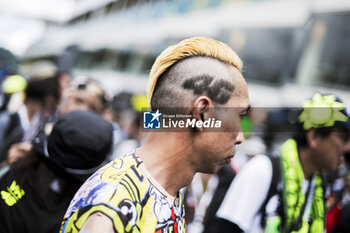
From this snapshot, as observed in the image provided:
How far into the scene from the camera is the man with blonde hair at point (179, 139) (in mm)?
1261

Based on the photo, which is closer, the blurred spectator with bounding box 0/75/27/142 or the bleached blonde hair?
the bleached blonde hair

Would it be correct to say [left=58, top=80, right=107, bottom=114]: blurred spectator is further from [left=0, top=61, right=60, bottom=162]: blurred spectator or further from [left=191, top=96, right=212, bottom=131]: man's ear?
[left=191, top=96, right=212, bottom=131]: man's ear

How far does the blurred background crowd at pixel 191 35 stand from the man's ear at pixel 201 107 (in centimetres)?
42

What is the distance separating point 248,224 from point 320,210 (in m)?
0.64

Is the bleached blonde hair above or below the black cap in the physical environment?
above

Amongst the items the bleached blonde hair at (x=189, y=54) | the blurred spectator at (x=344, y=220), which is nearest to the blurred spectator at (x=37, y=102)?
the bleached blonde hair at (x=189, y=54)

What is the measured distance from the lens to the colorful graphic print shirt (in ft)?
3.67

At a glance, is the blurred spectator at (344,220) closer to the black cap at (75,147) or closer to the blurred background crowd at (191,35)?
the blurred background crowd at (191,35)

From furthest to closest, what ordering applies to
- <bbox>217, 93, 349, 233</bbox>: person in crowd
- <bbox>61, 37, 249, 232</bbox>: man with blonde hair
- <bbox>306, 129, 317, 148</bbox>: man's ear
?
<bbox>306, 129, 317, 148</bbox>: man's ear → <bbox>217, 93, 349, 233</bbox>: person in crowd → <bbox>61, 37, 249, 232</bbox>: man with blonde hair

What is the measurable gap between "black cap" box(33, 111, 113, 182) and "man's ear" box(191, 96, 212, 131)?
31.4 inches

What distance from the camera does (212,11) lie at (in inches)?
787

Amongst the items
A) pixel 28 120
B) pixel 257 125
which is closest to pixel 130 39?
pixel 257 125

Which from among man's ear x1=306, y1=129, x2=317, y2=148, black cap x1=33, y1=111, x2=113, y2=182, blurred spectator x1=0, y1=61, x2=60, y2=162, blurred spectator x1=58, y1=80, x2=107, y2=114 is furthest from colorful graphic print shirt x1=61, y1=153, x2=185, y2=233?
blurred spectator x1=0, y1=61, x2=60, y2=162

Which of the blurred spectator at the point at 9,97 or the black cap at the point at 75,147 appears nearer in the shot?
the black cap at the point at 75,147
